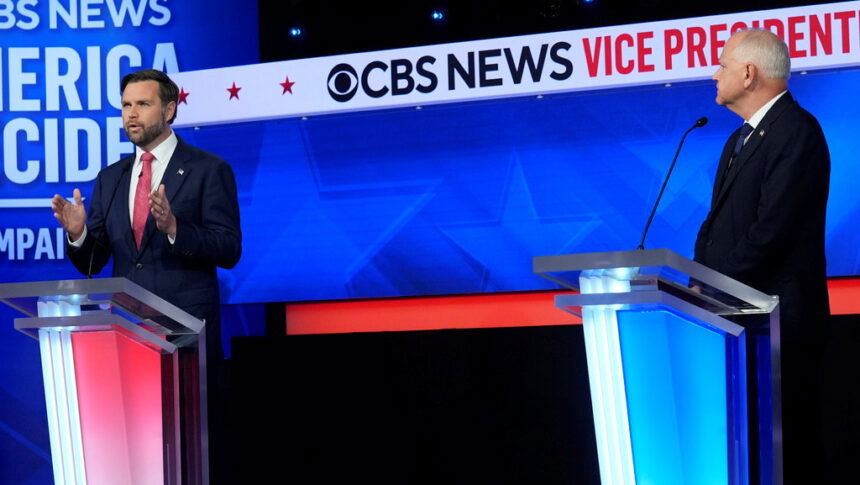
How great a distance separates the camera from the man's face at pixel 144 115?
3129mm

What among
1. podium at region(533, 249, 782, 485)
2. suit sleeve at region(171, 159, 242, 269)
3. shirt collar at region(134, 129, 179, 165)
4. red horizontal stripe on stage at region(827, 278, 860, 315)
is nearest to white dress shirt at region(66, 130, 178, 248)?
shirt collar at region(134, 129, 179, 165)

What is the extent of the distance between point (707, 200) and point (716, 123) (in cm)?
30

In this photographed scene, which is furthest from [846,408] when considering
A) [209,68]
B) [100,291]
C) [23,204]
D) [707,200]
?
[23,204]

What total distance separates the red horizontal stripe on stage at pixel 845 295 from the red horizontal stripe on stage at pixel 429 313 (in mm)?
964

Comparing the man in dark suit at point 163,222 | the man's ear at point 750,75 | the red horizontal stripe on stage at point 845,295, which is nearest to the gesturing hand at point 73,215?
the man in dark suit at point 163,222

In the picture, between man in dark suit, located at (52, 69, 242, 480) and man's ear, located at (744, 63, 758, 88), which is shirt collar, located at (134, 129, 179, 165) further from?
man's ear, located at (744, 63, 758, 88)

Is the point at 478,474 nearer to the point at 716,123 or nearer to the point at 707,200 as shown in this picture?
the point at 707,200

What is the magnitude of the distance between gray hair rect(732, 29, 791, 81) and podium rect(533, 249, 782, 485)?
2.59ft

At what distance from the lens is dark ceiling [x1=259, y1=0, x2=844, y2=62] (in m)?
4.19

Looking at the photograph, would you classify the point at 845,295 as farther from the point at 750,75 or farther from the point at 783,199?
the point at 783,199

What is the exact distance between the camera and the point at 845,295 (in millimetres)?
3947

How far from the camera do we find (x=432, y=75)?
434 cm

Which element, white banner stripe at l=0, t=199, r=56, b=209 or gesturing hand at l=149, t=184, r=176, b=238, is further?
white banner stripe at l=0, t=199, r=56, b=209

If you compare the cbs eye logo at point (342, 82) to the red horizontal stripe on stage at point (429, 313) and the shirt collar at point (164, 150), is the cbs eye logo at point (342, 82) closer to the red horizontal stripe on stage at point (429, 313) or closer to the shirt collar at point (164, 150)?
the red horizontal stripe on stage at point (429, 313)
